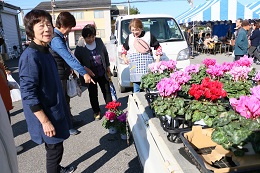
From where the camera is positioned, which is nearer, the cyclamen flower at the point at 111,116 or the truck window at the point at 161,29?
the cyclamen flower at the point at 111,116

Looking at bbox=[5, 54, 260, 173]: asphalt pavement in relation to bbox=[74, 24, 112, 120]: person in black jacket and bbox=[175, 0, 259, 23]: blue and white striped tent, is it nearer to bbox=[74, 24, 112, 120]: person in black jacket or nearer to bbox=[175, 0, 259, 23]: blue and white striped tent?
bbox=[74, 24, 112, 120]: person in black jacket

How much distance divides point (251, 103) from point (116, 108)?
2897mm

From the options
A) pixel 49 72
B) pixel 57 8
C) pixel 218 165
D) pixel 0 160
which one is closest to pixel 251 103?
pixel 218 165

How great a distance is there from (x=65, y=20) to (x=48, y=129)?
1720 mm

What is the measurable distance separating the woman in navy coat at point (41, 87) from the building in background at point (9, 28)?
17418mm

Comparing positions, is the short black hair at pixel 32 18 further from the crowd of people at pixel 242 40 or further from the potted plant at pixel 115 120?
the crowd of people at pixel 242 40

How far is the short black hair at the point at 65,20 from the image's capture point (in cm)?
329

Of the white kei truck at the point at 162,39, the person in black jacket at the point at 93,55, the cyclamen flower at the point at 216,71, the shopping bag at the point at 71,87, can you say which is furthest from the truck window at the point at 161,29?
the cyclamen flower at the point at 216,71

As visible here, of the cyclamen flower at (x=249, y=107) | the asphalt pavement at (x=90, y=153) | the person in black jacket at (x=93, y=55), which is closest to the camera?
the cyclamen flower at (x=249, y=107)

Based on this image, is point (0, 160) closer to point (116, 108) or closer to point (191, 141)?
point (191, 141)

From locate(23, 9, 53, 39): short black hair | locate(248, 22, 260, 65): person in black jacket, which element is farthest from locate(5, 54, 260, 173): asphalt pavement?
locate(248, 22, 260, 65): person in black jacket

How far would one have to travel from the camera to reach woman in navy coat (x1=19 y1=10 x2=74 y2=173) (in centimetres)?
206

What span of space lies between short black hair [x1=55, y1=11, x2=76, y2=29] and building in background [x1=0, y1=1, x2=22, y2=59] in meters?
16.3

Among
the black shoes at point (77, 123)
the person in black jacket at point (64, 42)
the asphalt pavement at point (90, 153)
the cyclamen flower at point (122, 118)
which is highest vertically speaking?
the person in black jacket at point (64, 42)
